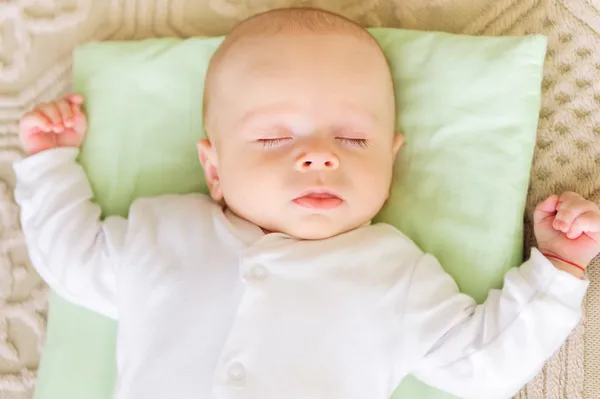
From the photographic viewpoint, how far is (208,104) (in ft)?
3.63

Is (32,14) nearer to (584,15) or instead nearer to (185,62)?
(185,62)

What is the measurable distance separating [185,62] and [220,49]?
123mm

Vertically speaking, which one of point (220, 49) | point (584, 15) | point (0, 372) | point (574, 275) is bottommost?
point (0, 372)

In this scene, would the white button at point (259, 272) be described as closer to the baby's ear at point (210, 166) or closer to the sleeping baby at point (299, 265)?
the sleeping baby at point (299, 265)

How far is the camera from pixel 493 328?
3.17 feet

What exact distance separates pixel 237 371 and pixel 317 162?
1.02 feet

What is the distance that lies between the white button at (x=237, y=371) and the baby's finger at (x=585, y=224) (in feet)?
1.65

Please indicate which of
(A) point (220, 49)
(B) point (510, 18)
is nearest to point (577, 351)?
(B) point (510, 18)

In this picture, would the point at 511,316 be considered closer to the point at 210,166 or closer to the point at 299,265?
the point at 299,265

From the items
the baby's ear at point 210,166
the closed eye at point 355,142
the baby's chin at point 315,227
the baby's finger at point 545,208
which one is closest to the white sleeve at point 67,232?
the baby's ear at point 210,166

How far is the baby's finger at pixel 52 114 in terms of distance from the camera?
1136 mm

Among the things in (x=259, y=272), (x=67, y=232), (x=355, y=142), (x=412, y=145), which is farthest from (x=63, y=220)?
(x=412, y=145)

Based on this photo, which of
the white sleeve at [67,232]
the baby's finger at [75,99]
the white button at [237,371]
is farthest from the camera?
the baby's finger at [75,99]

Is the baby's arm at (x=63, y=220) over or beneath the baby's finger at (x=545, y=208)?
beneath
